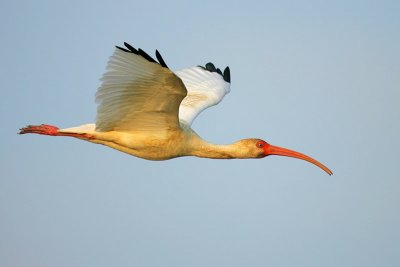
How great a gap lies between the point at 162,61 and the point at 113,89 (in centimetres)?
136

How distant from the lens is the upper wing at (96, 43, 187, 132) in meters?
15.4

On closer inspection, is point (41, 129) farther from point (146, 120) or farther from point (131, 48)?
point (131, 48)


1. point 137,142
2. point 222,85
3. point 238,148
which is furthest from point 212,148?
point 222,85

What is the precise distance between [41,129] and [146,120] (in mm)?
3219

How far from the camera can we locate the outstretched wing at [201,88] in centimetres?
2122

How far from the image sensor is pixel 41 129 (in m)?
19.1

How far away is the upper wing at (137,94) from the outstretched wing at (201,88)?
320cm

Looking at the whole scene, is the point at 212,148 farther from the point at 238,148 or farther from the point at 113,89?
the point at 113,89

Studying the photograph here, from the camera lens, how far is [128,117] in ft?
56.4

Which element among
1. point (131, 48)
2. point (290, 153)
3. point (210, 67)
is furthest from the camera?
point (210, 67)

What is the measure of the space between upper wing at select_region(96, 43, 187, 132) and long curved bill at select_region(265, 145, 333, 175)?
2.74 m

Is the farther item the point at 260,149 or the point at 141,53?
the point at 260,149

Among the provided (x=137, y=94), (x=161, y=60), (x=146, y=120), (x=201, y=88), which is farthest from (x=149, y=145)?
(x=201, y=88)

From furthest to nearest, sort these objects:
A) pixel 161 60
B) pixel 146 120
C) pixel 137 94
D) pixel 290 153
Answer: pixel 290 153, pixel 146 120, pixel 137 94, pixel 161 60
